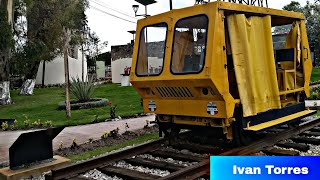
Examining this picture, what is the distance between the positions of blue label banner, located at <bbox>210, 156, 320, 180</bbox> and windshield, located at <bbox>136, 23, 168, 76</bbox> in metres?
4.34

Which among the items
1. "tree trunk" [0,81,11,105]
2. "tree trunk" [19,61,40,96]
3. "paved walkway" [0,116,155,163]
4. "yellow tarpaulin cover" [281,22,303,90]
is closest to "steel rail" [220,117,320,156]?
"yellow tarpaulin cover" [281,22,303,90]

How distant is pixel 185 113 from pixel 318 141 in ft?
8.54

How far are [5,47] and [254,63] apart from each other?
12363 mm

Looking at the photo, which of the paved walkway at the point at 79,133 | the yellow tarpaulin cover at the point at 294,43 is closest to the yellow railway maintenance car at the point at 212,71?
the yellow tarpaulin cover at the point at 294,43

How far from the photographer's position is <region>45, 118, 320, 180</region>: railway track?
211 inches

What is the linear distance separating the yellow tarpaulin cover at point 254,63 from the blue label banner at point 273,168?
150 inches

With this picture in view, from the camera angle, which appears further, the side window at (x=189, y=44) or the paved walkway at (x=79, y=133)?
the paved walkway at (x=79, y=133)

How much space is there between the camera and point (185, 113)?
652cm

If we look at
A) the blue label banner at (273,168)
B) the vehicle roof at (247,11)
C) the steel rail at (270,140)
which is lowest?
the steel rail at (270,140)

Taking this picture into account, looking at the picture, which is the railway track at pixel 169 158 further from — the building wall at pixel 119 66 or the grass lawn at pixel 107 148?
the building wall at pixel 119 66

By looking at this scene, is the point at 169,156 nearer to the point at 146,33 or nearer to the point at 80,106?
the point at 146,33

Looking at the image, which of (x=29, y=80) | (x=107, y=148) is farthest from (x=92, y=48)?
(x=107, y=148)

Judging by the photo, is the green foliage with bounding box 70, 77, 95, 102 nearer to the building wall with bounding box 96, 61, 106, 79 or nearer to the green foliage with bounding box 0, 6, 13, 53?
the green foliage with bounding box 0, 6, 13, 53

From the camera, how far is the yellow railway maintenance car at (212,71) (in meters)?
5.89
